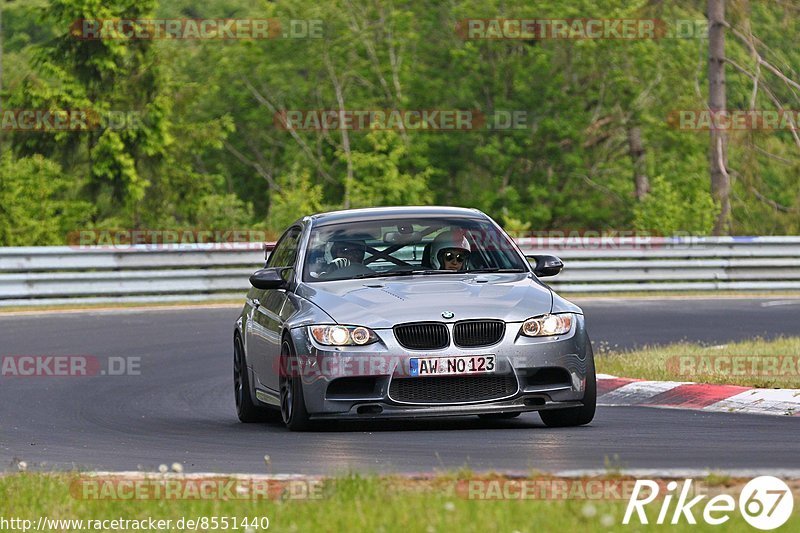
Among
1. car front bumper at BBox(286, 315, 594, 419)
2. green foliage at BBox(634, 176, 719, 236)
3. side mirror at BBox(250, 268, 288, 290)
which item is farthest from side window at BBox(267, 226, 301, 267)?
green foliage at BBox(634, 176, 719, 236)

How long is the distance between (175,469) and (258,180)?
5454cm

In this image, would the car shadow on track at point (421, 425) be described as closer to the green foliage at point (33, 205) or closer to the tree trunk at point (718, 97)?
the green foliage at point (33, 205)

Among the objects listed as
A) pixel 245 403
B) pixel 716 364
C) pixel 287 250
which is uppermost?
pixel 287 250

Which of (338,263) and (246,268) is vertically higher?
(338,263)

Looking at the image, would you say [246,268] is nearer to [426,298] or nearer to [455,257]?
[455,257]

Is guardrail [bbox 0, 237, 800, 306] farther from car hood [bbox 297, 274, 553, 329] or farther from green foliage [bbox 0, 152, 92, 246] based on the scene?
car hood [bbox 297, 274, 553, 329]

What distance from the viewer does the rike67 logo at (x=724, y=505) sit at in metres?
6.30

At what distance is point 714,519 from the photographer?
249 inches

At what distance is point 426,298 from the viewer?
423 inches

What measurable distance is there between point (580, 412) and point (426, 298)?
4.15ft

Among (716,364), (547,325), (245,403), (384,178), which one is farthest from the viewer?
(384,178)

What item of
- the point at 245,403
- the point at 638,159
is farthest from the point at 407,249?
the point at 638,159

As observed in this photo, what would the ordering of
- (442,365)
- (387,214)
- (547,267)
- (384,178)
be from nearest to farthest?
(442,365) → (547,267) → (387,214) → (384,178)

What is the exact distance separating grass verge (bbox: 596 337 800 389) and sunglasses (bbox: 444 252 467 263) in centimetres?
273
